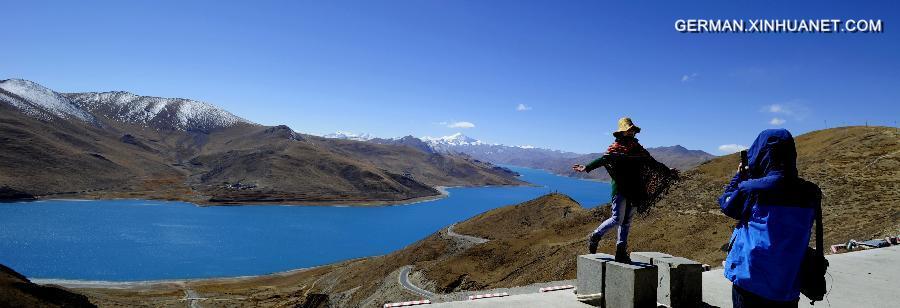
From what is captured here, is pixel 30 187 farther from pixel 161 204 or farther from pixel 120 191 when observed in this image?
pixel 161 204

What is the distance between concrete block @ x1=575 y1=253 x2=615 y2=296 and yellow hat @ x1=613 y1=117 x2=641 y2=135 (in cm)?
201

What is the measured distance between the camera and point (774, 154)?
4.54 m

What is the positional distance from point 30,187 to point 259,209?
74.3 metres

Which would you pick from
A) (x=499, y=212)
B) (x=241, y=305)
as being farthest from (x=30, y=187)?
(x=499, y=212)

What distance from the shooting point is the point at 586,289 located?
25.9ft

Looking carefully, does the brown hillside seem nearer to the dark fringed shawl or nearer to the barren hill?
the barren hill

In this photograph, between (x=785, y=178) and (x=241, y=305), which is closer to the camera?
(x=785, y=178)

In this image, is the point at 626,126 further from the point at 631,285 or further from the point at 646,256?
the point at 631,285

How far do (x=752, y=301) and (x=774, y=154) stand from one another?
4.49ft

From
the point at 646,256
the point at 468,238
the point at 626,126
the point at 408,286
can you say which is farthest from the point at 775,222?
the point at 468,238

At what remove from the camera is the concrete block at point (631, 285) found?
6.96 m

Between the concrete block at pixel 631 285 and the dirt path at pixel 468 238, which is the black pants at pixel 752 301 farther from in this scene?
the dirt path at pixel 468 238

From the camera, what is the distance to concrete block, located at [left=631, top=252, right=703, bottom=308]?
7.70m

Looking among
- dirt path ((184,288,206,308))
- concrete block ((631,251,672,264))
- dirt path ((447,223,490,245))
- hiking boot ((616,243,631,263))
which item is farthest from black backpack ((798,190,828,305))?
dirt path ((184,288,206,308))
